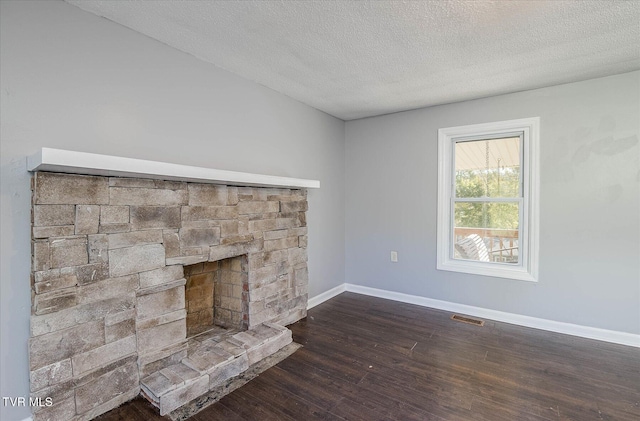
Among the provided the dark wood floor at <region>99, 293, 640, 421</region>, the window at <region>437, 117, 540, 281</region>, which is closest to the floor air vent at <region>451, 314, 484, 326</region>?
the dark wood floor at <region>99, 293, 640, 421</region>

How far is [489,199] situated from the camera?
3336 millimetres

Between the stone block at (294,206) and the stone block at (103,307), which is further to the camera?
the stone block at (294,206)

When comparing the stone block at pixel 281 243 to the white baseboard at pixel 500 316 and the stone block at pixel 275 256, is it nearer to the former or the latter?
the stone block at pixel 275 256

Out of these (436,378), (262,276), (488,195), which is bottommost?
(436,378)

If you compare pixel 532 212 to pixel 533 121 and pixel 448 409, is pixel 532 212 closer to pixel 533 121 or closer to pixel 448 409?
pixel 533 121

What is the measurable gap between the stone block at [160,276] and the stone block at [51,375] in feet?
1.73

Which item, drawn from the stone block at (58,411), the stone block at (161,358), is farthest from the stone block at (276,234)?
the stone block at (58,411)

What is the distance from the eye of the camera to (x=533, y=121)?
298 centimetres

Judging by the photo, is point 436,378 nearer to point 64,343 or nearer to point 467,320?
point 467,320

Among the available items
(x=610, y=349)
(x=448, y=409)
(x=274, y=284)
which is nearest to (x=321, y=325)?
(x=274, y=284)

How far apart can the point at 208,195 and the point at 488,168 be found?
2934mm

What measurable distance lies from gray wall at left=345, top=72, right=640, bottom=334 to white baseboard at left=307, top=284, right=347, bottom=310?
2.68ft

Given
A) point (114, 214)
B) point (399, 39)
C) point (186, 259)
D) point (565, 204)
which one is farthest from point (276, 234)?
point (565, 204)

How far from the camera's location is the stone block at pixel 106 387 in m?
1.71
